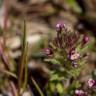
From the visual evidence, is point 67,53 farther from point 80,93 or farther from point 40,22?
point 40,22

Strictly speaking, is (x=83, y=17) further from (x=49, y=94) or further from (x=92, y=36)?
(x=49, y=94)

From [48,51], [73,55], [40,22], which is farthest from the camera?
[40,22]

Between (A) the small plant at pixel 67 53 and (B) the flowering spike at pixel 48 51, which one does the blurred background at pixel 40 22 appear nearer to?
(A) the small plant at pixel 67 53

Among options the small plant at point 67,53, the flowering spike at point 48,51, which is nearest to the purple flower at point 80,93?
the small plant at point 67,53

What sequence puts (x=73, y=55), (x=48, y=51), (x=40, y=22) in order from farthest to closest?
(x=40, y=22), (x=48, y=51), (x=73, y=55)

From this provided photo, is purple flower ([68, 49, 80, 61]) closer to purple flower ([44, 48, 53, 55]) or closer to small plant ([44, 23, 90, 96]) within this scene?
small plant ([44, 23, 90, 96])

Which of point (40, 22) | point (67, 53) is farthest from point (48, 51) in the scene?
point (40, 22)

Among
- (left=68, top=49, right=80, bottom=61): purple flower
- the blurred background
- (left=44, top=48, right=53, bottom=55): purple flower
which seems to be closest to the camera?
(left=68, top=49, right=80, bottom=61): purple flower

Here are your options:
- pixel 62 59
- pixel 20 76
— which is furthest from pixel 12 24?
pixel 62 59

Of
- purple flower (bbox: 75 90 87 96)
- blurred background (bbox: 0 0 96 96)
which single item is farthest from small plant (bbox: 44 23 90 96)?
blurred background (bbox: 0 0 96 96)
